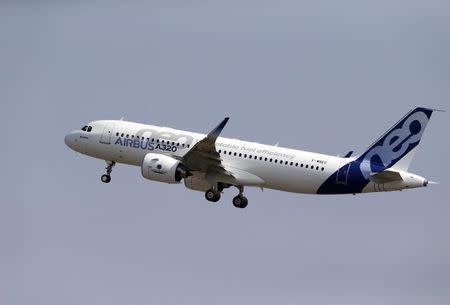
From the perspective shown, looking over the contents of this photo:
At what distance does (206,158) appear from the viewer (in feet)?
338

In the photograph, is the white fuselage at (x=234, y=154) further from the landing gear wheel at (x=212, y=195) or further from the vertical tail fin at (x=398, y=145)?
the landing gear wheel at (x=212, y=195)

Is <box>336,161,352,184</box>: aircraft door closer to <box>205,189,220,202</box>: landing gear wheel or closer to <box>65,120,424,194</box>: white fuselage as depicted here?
<box>65,120,424,194</box>: white fuselage

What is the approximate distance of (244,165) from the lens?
104m

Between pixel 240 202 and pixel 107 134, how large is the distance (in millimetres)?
12251

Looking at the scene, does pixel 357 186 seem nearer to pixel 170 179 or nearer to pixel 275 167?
pixel 275 167

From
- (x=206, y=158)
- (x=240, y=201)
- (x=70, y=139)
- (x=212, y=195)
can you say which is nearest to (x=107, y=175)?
(x=70, y=139)

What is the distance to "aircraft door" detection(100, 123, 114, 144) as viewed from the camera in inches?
4262

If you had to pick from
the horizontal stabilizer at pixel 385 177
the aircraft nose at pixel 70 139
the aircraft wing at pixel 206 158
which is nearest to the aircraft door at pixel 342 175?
the horizontal stabilizer at pixel 385 177

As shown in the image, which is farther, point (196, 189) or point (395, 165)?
point (196, 189)

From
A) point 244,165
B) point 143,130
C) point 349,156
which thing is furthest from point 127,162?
point 349,156

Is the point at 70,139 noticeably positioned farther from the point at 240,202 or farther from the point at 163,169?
the point at 240,202

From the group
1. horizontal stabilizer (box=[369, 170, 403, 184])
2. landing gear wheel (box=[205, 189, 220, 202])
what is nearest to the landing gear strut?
landing gear wheel (box=[205, 189, 220, 202])

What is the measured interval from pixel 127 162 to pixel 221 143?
26.7ft

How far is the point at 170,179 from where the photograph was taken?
336 ft
